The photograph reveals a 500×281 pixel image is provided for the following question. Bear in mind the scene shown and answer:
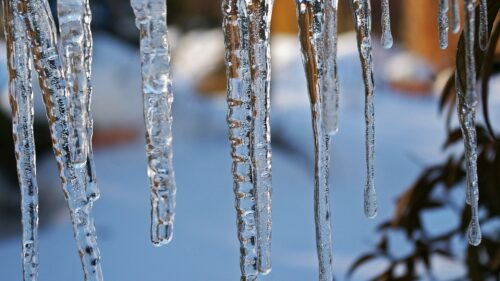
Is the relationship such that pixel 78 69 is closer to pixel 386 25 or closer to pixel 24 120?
pixel 24 120

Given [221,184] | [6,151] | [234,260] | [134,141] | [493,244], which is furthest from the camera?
[134,141]

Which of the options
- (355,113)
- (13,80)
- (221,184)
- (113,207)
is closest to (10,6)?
(13,80)

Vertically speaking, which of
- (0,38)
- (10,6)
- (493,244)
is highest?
(0,38)

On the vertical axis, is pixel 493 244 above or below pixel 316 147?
below

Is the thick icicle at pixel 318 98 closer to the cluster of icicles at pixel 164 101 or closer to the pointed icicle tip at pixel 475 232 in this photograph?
the cluster of icicles at pixel 164 101

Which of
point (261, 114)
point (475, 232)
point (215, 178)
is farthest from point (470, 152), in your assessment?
point (215, 178)

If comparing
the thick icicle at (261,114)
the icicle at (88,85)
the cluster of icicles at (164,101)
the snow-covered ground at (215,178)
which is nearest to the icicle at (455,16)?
the cluster of icicles at (164,101)

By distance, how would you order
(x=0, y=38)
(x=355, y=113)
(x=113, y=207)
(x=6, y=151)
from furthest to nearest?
(x=355, y=113), (x=0, y=38), (x=113, y=207), (x=6, y=151)

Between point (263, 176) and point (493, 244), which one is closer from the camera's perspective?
point (263, 176)

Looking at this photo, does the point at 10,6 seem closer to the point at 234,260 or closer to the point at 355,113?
the point at 234,260
